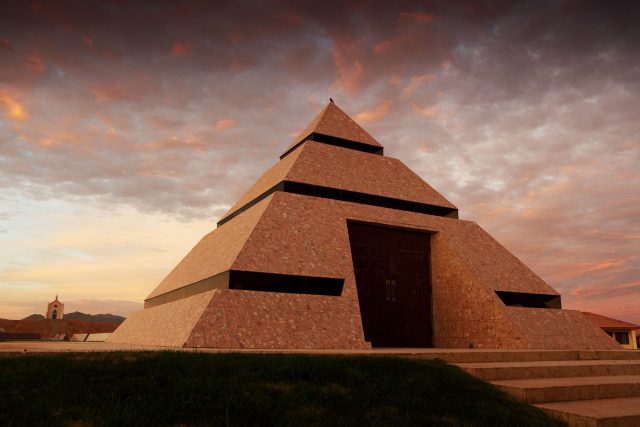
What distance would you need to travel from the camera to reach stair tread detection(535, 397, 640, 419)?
8859 millimetres

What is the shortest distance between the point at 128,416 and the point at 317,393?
306 centimetres

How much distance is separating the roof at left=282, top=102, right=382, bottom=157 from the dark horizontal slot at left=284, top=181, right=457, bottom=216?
5.17m

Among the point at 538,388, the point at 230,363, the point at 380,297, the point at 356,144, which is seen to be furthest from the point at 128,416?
the point at 356,144

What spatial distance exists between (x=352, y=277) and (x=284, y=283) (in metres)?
2.94

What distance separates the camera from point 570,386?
1093 centimetres

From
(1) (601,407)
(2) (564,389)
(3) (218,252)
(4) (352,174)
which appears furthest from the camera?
(4) (352,174)

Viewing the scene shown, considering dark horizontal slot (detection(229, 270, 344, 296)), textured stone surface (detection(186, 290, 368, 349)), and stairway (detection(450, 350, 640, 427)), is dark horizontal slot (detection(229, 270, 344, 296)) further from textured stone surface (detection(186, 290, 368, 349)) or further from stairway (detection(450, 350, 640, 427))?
stairway (detection(450, 350, 640, 427))

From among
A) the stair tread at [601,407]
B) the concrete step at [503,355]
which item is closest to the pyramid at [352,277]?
the concrete step at [503,355]

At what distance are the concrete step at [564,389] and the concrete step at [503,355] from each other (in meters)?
2.18

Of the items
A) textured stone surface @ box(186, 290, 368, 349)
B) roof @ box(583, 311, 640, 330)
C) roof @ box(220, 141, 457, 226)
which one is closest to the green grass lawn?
textured stone surface @ box(186, 290, 368, 349)

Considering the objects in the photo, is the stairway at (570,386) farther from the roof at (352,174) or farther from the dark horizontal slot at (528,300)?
the roof at (352,174)

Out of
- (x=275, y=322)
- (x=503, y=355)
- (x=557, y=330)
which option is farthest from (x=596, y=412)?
(x=557, y=330)

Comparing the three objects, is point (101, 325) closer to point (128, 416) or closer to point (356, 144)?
point (356, 144)

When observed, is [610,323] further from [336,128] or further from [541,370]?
[541,370]
